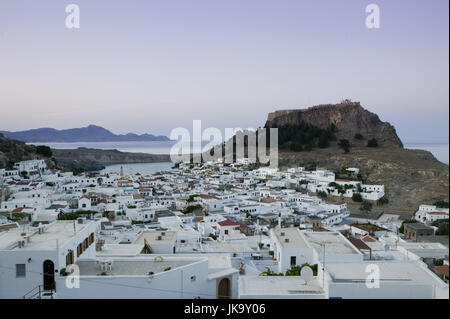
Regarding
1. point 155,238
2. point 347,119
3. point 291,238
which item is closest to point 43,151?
point 155,238

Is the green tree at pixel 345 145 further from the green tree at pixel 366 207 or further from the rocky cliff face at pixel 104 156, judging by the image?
the rocky cliff face at pixel 104 156

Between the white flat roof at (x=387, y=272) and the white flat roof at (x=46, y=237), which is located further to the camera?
the white flat roof at (x=46, y=237)

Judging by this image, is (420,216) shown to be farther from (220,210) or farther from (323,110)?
(323,110)

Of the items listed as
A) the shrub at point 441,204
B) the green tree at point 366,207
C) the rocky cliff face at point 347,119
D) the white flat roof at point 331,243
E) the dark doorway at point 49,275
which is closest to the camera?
the dark doorway at point 49,275

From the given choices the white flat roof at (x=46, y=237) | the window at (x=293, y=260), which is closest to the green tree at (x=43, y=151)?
the white flat roof at (x=46, y=237)

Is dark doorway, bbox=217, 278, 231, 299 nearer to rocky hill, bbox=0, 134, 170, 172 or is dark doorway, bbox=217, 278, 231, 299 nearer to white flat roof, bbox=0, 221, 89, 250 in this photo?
white flat roof, bbox=0, 221, 89, 250
